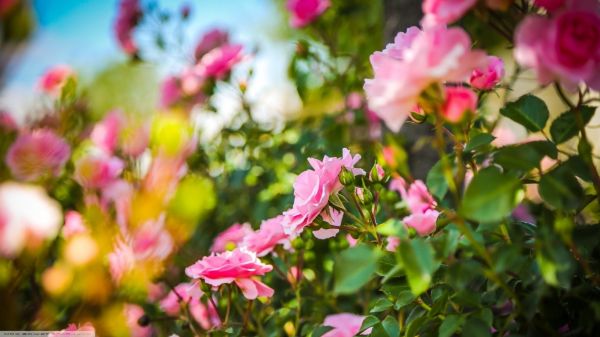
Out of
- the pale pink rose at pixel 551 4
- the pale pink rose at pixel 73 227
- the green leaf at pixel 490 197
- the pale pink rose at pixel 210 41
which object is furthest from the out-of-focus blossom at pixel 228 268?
the pale pink rose at pixel 210 41

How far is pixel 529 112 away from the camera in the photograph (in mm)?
545

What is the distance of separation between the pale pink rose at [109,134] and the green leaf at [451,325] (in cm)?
120

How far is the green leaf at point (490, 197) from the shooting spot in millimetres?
382

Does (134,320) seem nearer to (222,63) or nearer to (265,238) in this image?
(265,238)

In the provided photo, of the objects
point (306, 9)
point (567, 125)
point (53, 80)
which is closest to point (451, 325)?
point (567, 125)

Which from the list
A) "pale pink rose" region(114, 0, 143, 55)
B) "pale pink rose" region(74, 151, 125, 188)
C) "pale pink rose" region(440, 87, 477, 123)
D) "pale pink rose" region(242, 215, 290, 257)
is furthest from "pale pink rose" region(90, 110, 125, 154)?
"pale pink rose" region(440, 87, 477, 123)

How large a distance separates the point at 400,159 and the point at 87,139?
1.46m

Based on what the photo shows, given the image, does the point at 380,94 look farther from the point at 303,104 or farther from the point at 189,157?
the point at 189,157

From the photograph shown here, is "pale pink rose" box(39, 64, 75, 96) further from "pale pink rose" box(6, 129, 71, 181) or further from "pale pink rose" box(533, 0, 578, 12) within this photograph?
"pale pink rose" box(533, 0, 578, 12)

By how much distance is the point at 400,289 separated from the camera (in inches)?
22.8

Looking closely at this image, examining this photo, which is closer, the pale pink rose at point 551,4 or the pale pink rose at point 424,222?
the pale pink rose at point 551,4

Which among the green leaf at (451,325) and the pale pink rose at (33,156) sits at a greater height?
the green leaf at (451,325)

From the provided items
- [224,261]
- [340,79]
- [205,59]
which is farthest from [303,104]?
[224,261]

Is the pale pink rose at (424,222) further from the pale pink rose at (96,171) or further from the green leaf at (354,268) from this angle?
the pale pink rose at (96,171)
